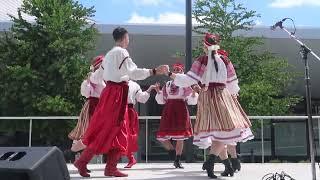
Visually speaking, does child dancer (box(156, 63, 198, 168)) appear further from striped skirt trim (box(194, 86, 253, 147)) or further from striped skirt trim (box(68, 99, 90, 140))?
striped skirt trim (box(194, 86, 253, 147))

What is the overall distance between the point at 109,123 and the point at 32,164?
332cm

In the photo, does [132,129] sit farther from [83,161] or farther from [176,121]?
[83,161]

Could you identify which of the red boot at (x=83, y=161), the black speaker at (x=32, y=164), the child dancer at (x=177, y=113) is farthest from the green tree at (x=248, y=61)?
the black speaker at (x=32, y=164)

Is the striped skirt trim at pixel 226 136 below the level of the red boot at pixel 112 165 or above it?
above

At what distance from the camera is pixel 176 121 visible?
8008 mm

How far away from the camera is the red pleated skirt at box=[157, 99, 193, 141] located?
7941 mm

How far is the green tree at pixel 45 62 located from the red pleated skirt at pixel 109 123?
739 centimetres

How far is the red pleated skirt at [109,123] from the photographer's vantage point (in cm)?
575

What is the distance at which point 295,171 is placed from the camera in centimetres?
704

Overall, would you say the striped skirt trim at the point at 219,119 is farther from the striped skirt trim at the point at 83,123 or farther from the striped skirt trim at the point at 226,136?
the striped skirt trim at the point at 83,123

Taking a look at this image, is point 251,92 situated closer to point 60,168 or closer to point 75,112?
point 75,112

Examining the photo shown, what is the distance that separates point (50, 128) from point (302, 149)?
9.03m

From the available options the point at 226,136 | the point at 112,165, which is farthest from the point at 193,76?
the point at 112,165

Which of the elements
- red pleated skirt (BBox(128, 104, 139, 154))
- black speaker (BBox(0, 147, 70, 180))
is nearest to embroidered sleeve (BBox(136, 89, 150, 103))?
red pleated skirt (BBox(128, 104, 139, 154))
